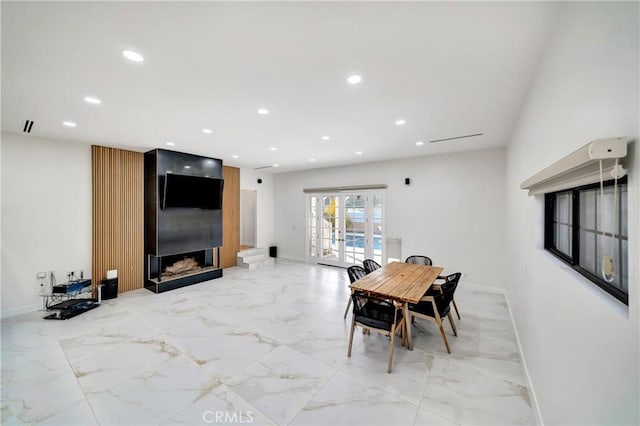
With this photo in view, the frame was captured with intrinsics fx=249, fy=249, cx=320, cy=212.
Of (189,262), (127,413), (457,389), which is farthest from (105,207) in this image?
(457,389)

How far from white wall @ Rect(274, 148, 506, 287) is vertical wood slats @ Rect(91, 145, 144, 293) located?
5.05 metres

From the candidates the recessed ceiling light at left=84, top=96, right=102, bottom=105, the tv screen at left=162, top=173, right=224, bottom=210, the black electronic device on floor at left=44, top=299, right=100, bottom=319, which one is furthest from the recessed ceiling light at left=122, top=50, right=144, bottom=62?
the black electronic device on floor at left=44, top=299, right=100, bottom=319

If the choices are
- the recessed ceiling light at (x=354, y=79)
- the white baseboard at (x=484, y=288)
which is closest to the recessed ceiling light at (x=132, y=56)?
the recessed ceiling light at (x=354, y=79)

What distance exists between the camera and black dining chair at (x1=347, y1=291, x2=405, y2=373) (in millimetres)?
2676

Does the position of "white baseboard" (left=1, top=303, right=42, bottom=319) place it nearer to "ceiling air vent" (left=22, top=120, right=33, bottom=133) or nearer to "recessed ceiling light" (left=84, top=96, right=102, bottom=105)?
"ceiling air vent" (left=22, top=120, right=33, bottom=133)

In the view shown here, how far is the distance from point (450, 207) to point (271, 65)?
4756 mm

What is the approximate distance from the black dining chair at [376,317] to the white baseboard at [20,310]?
5.23m

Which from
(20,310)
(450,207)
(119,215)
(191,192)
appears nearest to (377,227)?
(450,207)

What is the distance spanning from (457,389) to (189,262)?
19.1ft

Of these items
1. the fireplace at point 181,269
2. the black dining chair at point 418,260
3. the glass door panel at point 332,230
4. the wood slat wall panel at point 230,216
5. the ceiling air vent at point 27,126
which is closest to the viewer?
the ceiling air vent at point 27,126

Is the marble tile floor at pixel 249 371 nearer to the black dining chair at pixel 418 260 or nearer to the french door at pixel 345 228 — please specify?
the black dining chair at pixel 418 260

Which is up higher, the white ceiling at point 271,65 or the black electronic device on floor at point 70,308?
the white ceiling at point 271,65

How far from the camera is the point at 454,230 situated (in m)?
5.35

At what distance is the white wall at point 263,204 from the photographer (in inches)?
310
